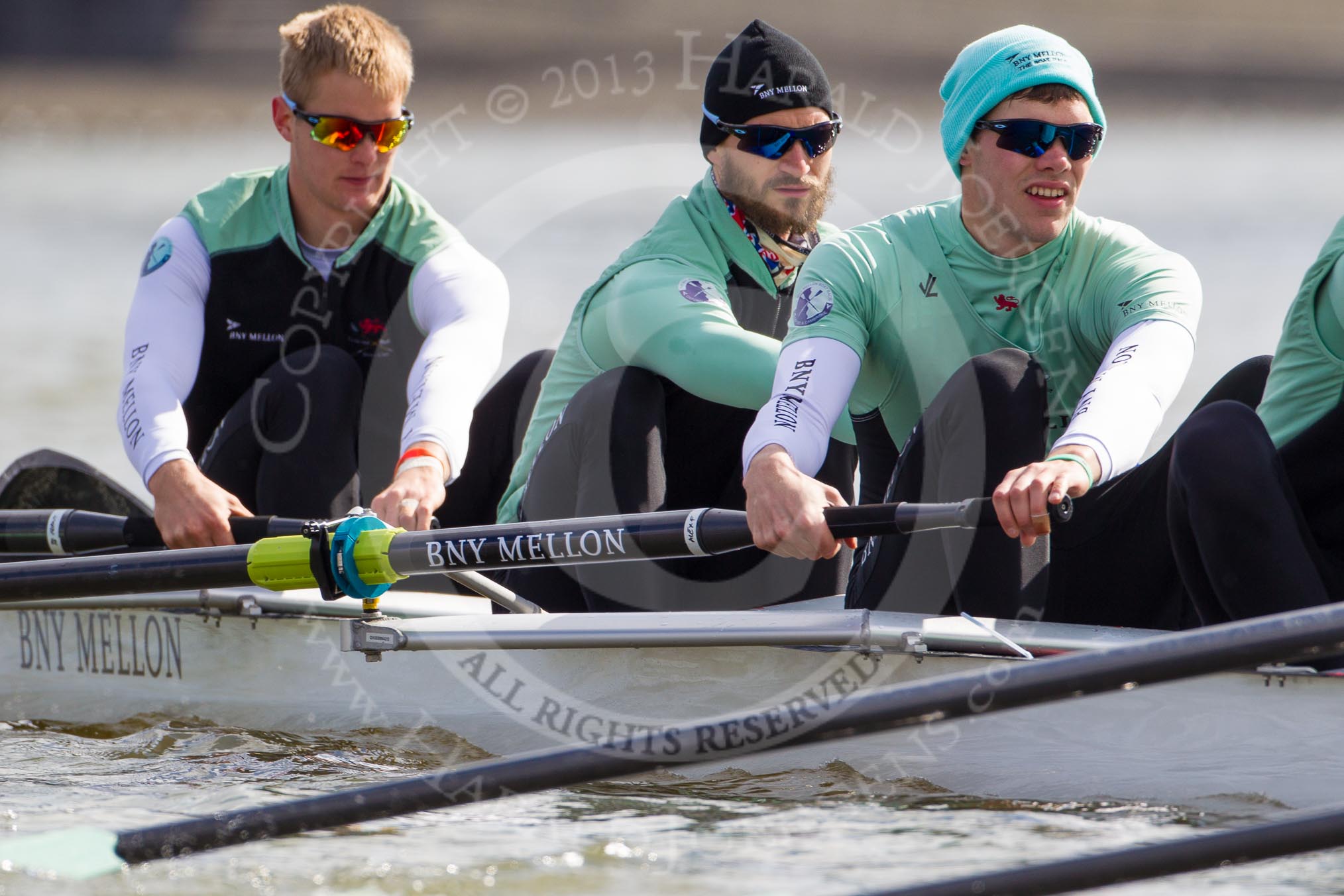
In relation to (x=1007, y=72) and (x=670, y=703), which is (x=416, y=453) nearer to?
(x=670, y=703)

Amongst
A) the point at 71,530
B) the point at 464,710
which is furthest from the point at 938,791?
the point at 71,530

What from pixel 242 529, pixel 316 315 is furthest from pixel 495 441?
pixel 242 529

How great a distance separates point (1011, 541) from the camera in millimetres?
2434

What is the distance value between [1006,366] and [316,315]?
5.47 feet

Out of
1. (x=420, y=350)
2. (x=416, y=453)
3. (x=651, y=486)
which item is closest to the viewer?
(x=651, y=486)

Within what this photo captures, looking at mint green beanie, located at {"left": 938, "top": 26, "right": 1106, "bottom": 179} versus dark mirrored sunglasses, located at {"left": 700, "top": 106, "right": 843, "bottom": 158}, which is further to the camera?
dark mirrored sunglasses, located at {"left": 700, "top": 106, "right": 843, "bottom": 158}

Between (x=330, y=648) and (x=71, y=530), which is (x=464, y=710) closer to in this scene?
(x=330, y=648)

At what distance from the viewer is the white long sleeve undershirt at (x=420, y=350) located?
10.4 feet

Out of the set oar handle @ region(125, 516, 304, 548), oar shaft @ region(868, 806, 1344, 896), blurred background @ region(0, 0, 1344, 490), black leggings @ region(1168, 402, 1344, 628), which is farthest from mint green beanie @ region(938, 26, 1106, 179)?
blurred background @ region(0, 0, 1344, 490)

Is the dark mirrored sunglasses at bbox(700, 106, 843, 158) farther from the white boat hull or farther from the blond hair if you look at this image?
the white boat hull

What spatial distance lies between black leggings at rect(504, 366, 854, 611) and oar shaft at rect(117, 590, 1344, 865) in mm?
960

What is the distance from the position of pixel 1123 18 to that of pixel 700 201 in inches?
580

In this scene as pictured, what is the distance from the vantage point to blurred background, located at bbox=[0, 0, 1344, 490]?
39.1 feet

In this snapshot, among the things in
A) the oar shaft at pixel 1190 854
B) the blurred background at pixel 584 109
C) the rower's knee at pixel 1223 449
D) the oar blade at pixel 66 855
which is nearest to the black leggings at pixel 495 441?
the oar blade at pixel 66 855
